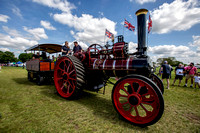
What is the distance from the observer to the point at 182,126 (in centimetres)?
217

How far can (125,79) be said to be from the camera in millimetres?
2244

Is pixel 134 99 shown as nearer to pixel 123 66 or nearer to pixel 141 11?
pixel 123 66

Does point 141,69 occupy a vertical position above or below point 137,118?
above

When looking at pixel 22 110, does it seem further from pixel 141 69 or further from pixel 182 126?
pixel 182 126

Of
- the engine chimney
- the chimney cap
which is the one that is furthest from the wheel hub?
the chimney cap

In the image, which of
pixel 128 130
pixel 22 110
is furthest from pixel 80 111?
pixel 22 110

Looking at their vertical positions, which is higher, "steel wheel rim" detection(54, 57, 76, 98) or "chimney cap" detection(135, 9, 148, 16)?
"chimney cap" detection(135, 9, 148, 16)

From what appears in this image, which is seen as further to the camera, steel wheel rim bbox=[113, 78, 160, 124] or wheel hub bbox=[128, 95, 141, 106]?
wheel hub bbox=[128, 95, 141, 106]

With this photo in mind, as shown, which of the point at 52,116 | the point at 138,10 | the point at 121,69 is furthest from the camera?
the point at 138,10

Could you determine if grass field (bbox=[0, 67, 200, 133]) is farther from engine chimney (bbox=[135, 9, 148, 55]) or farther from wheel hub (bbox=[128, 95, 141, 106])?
engine chimney (bbox=[135, 9, 148, 55])

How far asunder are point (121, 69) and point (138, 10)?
4.33 metres

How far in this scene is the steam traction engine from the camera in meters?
2.05

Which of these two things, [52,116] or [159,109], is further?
[52,116]

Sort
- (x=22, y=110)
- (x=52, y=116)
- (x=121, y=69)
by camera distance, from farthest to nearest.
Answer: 1. (x=121, y=69)
2. (x=22, y=110)
3. (x=52, y=116)
